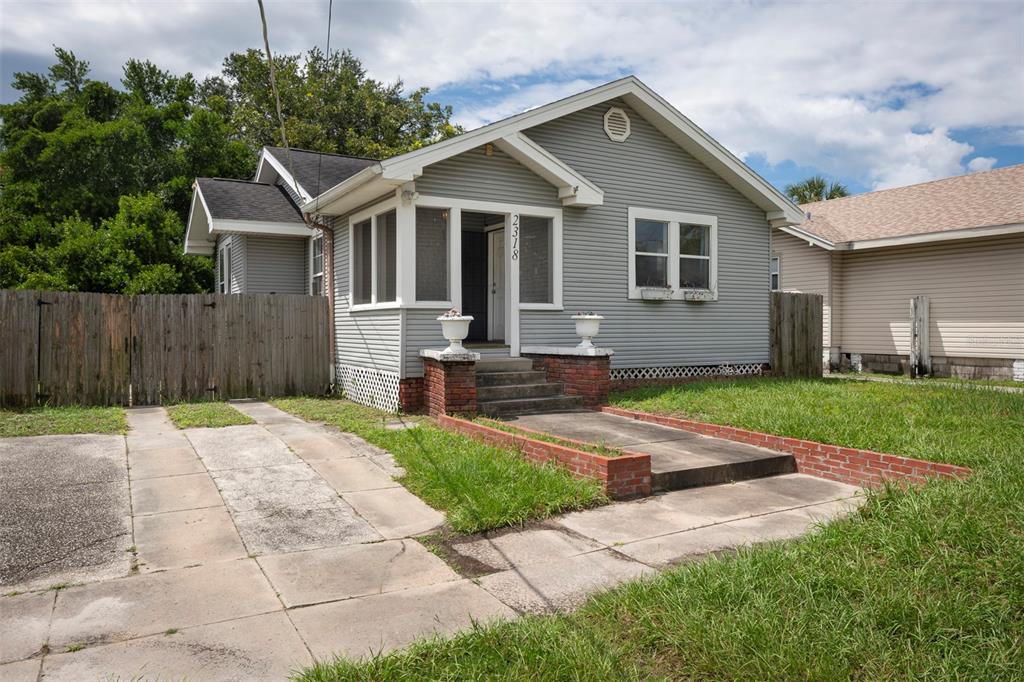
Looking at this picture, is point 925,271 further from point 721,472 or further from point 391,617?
point 391,617

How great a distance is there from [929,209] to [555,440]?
15583 millimetres

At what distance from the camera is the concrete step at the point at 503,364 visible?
10.3 metres

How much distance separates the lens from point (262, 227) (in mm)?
14078

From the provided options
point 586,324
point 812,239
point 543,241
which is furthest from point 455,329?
point 812,239

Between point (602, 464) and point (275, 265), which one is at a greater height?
point (275, 265)

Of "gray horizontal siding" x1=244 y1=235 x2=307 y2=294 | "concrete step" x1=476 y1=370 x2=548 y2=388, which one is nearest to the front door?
"concrete step" x1=476 y1=370 x2=548 y2=388

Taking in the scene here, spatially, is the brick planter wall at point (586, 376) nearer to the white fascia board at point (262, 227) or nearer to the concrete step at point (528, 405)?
the concrete step at point (528, 405)

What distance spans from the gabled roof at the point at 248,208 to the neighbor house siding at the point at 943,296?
46.1 feet

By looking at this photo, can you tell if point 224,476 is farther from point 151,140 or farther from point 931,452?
point 151,140

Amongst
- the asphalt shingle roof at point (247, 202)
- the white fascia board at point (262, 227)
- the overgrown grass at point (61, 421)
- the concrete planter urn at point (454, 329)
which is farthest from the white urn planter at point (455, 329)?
the asphalt shingle roof at point (247, 202)

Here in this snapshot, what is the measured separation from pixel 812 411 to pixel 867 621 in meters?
5.71

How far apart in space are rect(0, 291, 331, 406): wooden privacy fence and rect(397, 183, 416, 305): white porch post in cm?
316

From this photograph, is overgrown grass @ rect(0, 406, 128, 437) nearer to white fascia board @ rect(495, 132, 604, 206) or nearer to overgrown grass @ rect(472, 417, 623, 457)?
overgrown grass @ rect(472, 417, 623, 457)

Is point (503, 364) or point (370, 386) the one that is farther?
point (370, 386)
